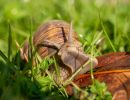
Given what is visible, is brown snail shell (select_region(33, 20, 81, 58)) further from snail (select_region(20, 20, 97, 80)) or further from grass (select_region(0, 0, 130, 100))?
grass (select_region(0, 0, 130, 100))

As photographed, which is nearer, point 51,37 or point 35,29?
point 51,37

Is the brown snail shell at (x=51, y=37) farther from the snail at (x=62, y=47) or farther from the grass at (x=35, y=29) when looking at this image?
the grass at (x=35, y=29)

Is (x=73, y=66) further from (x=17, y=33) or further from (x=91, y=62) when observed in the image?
(x=17, y=33)

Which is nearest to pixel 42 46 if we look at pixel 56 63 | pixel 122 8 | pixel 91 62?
pixel 56 63

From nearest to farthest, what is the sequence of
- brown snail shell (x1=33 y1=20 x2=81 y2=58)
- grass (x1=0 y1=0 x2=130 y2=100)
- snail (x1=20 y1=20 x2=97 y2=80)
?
grass (x1=0 y1=0 x2=130 y2=100)
snail (x1=20 y1=20 x2=97 y2=80)
brown snail shell (x1=33 y1=20 x2=81 y2=58)

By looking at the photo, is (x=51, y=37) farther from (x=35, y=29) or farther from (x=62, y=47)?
(x=35, y=29)

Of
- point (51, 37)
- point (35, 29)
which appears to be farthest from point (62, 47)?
point (35, 29)

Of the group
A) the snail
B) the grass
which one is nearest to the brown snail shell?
the snail
